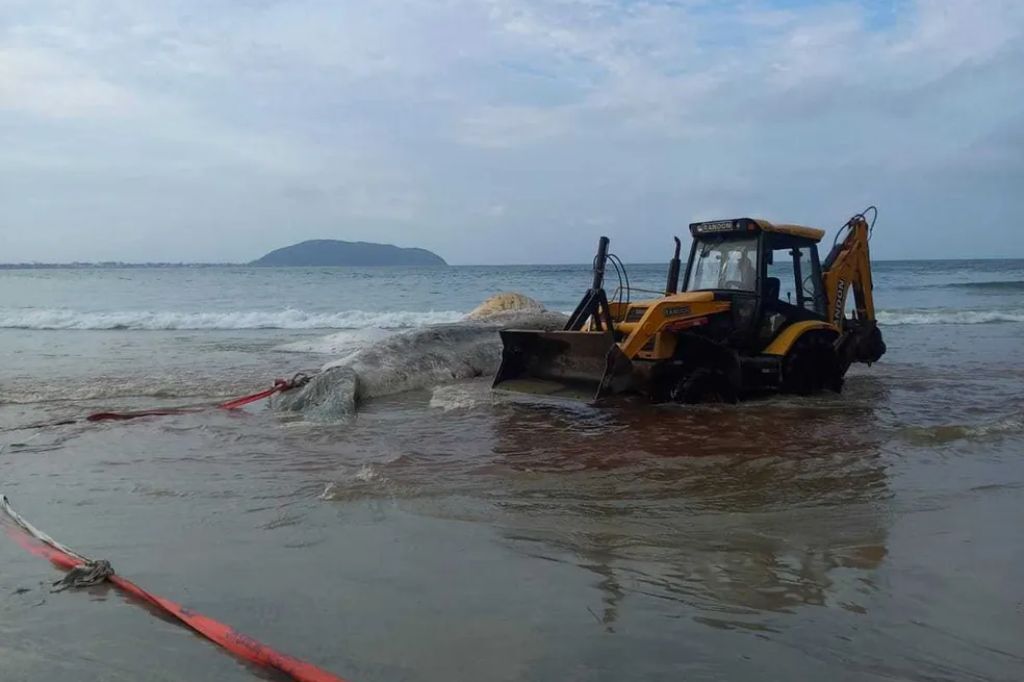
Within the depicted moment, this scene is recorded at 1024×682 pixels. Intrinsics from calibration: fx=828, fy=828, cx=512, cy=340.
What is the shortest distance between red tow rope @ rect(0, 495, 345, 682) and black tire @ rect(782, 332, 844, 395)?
7.09 meters

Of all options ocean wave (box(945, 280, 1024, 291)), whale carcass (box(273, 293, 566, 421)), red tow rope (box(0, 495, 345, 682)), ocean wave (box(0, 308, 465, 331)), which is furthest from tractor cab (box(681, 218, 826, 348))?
ocean wave (box(945, 280, 1024, 291))

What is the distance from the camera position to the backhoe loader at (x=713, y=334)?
848cm

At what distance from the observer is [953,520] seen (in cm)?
471

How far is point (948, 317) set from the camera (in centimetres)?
2345

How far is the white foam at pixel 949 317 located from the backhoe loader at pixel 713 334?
46.5 ft

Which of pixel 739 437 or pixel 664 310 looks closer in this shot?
pixel 739 437

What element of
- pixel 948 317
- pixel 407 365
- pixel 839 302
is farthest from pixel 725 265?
pixel 948 317

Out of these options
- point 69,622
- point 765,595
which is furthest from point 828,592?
point 69,622

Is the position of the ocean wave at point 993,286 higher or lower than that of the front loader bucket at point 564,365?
higher

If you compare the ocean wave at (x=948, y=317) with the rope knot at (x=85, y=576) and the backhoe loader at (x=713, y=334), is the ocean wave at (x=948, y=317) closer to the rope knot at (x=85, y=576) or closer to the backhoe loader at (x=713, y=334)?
the backhoe loader at (x=713, y=334)

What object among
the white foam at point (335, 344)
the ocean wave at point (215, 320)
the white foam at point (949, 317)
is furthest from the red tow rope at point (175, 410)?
the white foam at point (949, 317)

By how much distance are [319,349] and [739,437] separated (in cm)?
1025

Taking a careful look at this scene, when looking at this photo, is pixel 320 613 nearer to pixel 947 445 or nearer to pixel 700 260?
pixel 947 445

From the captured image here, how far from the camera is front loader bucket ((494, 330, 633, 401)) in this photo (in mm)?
8148
